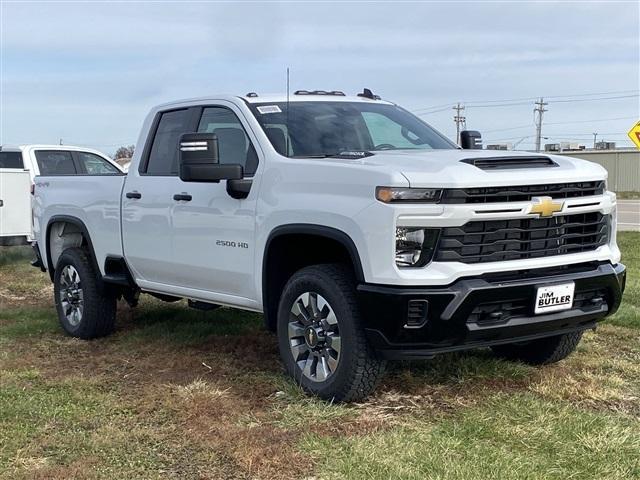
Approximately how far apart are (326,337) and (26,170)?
8532 millimetres

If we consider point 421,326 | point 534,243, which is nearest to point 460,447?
point 421,326

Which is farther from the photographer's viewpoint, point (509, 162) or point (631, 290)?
point (631, 290)

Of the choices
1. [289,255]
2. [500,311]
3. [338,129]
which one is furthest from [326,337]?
[338,129]

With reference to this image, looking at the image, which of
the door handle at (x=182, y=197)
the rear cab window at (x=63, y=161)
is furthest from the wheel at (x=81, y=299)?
the rear cab window at (x=63, y=161)

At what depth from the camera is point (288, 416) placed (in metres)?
4.59

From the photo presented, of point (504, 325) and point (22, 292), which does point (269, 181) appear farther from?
point (22, 292)

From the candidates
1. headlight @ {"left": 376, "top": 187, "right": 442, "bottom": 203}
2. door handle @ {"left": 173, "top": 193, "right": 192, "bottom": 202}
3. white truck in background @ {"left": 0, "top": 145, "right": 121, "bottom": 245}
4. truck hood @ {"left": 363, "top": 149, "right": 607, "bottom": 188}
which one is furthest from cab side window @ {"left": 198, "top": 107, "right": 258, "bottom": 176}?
white truck in background @ {"left": 0, "top": 145, "right": 121, "bottom": 245}

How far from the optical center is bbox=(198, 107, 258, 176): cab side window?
541cm

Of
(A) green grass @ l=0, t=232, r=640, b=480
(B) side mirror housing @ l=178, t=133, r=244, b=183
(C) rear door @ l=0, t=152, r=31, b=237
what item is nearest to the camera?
(A) green grass @ l=0, t=232, r=640, b=480

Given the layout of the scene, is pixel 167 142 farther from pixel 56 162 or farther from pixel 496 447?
pixel 56 162

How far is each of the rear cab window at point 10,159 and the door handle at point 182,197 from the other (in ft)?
26.9

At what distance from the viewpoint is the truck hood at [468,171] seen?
13.9 feet

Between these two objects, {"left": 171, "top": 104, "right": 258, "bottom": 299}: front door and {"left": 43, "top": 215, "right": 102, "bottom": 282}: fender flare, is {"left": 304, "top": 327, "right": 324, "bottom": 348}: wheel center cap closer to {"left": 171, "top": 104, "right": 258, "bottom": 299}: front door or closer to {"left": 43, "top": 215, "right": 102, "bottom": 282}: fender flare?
{"left": 171, "top": 104, "right": 258, "bottom": 299}: front door

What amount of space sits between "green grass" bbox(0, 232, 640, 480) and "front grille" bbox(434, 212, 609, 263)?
3.02 feet
